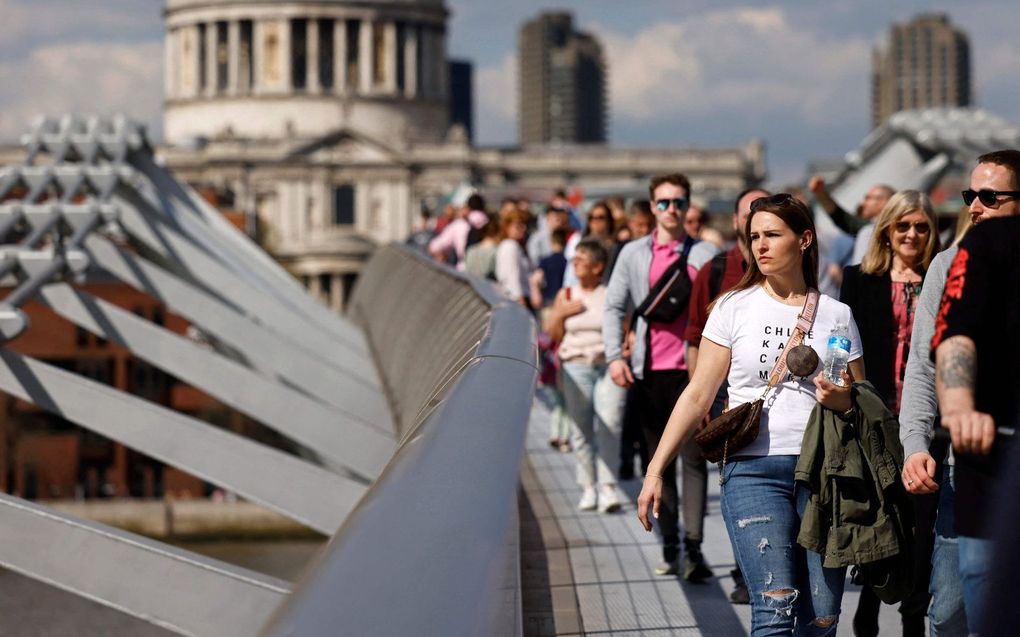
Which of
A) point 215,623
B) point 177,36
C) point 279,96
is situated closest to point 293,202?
point 279,96

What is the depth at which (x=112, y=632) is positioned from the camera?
48.8 meters

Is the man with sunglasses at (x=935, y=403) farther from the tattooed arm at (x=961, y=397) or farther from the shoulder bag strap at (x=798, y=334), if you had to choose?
the tattooed arm at (x=961, y=397)

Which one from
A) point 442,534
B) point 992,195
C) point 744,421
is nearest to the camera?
point 442,534

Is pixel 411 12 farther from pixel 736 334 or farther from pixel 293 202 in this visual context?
pixel 736 334

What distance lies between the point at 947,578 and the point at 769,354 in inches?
29.0

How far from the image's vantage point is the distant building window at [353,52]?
12269 centimetres

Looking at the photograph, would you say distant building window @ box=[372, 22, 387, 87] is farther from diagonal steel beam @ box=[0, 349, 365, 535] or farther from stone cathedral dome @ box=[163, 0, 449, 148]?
diagonal steel beam @ box=[0, 349, 365, 535]

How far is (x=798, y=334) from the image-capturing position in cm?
548

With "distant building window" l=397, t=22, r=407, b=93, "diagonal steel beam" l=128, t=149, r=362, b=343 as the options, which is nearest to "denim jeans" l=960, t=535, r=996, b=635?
"diagonal steel beam" l=128, t=149, r=362, b=343

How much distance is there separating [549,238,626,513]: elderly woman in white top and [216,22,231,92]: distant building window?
11570 centimetres

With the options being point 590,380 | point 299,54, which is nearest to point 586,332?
point 590,380

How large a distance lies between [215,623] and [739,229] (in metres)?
2.35

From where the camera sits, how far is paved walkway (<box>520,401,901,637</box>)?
6.89 meters

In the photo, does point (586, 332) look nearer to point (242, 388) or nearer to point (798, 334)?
point (242, 388)
